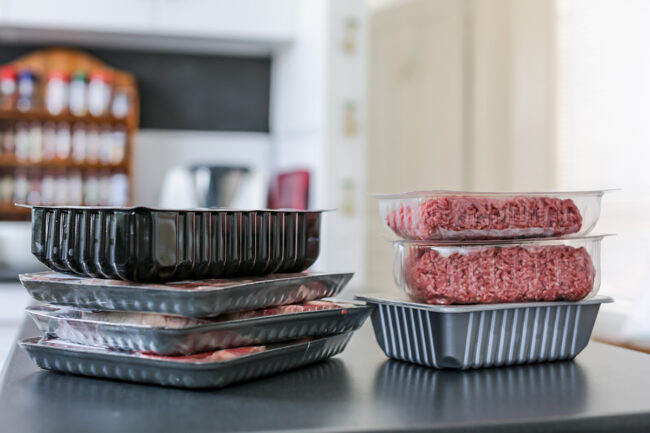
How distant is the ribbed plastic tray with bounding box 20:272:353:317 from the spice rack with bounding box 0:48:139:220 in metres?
2.30

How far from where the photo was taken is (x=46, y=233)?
501mm

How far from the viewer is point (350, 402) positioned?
1.40ft

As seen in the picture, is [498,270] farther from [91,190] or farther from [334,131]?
[91,190]

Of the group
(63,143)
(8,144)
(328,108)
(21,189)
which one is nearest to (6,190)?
(21,189)

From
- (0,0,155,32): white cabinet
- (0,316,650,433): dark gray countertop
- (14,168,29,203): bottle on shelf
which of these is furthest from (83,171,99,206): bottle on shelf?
(0,316,650,433): dark gray countertop

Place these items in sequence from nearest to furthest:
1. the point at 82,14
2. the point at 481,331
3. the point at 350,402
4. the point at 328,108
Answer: the point at 350,402 → the point at 481,331 → the point at 328,108 → the point at 82,14

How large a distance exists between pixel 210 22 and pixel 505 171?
1.49 metres

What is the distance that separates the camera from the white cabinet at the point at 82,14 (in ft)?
8.45

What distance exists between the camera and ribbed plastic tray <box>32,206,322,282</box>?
45 cm

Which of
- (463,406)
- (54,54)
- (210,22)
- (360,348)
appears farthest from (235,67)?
(463,406)

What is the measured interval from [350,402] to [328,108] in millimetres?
2128

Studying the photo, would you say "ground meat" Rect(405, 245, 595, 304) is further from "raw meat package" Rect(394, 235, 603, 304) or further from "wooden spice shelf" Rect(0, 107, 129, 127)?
"wooden spice shelf" Rect(0, 107, 129, 127)

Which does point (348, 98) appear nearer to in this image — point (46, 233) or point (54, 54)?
point (54, 54)

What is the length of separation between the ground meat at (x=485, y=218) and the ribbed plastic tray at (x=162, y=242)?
0.31ft
